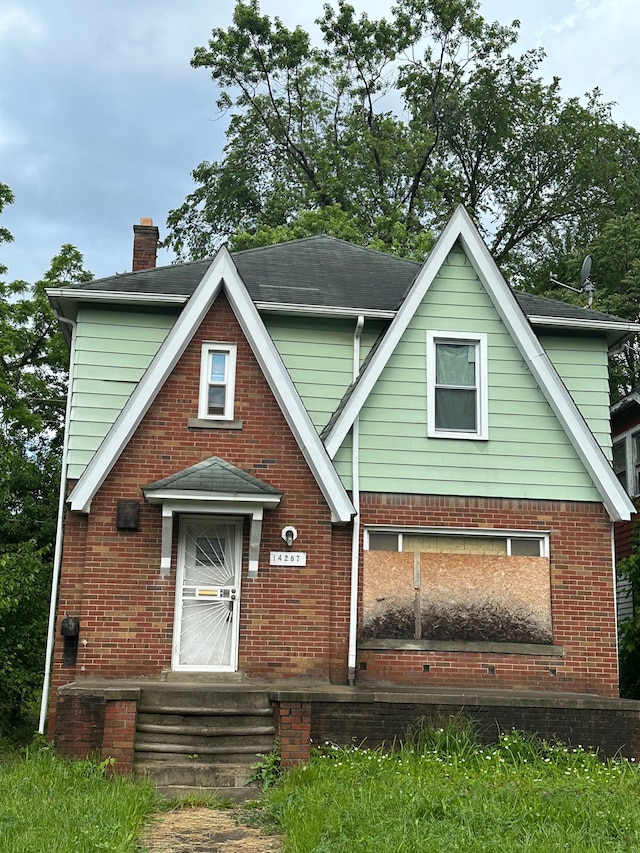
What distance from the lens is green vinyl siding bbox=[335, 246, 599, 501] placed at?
13.8 meters

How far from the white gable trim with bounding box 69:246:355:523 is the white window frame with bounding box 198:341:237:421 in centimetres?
31

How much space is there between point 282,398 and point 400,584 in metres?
3.06

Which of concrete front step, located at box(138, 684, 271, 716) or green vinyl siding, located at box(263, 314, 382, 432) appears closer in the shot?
concrete front step, located at box(138, 684, 271, 716)

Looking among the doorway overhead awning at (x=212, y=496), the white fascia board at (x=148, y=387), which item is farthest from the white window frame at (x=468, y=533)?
the white fascia board at (x=148, y=387)

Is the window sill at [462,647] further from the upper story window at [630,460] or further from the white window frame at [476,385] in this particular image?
the upper story window at [630,460]

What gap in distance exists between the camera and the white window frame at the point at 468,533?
13.7m

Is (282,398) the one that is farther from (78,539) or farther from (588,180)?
(588,180)

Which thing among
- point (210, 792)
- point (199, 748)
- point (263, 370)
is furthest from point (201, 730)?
point (263, 370)

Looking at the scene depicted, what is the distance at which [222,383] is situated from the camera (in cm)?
1354

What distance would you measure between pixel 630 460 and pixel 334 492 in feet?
29.5

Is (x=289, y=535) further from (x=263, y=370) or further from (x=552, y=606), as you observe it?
(x=552, y=606)

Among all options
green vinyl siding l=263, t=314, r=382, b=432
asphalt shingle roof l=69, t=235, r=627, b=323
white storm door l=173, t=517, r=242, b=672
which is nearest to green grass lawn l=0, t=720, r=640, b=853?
white storm door l=173, t=517, r=242, b=672

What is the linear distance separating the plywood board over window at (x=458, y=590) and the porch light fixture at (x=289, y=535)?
1.15m

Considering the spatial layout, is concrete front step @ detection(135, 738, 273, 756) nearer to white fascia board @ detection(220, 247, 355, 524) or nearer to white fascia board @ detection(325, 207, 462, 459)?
white fascia board @ detection(220, 247, 355, 524)
